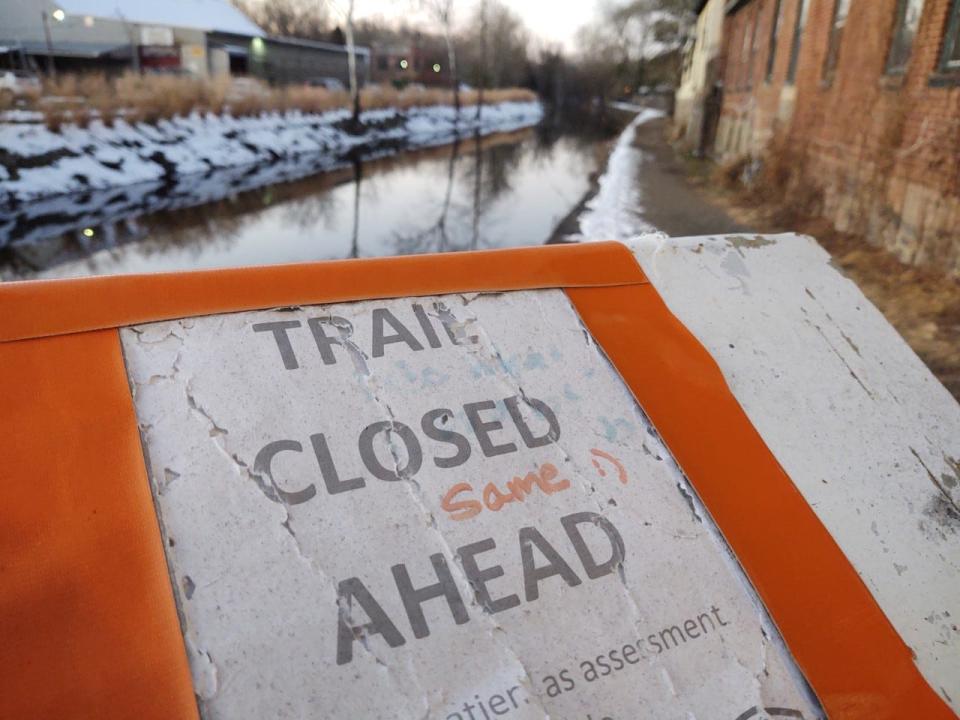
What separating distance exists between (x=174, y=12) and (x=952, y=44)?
46.6m

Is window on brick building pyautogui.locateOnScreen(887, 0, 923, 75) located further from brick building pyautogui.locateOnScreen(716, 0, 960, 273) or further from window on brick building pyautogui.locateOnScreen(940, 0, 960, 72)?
window on brick building pyautogui.locateOnScreen(940, 0, 960, 72)

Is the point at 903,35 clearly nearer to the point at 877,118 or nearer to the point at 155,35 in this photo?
the point at 877,118

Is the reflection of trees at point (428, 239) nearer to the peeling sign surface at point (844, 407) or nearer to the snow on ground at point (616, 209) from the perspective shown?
the snow on ground at point (616, 209)

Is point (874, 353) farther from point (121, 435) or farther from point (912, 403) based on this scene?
point (121, 435)

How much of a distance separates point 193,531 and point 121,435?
0.24m

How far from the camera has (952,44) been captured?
5.58m

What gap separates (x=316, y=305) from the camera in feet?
5.27

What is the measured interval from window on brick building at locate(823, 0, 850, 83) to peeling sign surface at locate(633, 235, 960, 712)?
7.67m

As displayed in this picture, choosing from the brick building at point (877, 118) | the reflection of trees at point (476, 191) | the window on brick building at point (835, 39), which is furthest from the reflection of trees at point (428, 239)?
the window on brick building at point (835, 39)

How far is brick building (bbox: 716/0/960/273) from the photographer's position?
17.9ft

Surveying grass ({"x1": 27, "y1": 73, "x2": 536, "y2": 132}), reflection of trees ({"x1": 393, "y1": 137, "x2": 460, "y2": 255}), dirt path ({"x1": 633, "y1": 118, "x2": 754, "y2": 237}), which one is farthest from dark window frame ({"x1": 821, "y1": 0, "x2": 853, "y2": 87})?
grass ({"x1": 27, "y1": 73, "x2": 536, "y2": 132})

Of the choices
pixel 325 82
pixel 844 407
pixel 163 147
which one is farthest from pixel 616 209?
pixel 325 82

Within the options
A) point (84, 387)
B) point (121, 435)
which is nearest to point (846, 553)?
point (121, 435)

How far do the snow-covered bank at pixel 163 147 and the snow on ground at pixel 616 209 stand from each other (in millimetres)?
8253
